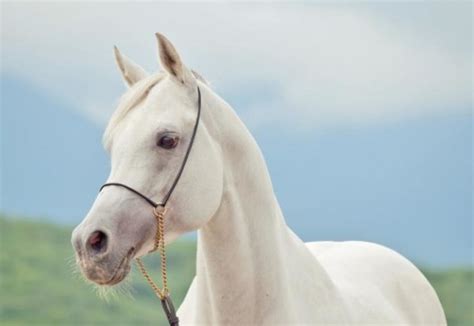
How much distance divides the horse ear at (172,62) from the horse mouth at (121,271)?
2.15 feet

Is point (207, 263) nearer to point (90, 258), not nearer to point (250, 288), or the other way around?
point (250, 288)

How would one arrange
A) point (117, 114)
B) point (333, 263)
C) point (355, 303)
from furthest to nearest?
point (333, 263)
point (355, 303)
point (117, 114)

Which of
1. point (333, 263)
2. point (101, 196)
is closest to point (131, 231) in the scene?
point (101, 196)

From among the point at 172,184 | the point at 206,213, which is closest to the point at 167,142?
the point at 172,184

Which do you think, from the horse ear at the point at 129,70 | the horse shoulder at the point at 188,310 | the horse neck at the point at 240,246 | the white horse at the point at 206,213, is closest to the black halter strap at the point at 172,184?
the white horse at the point at 206,213

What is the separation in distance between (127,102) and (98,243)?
55 cm

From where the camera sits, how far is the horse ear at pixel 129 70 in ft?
11.4

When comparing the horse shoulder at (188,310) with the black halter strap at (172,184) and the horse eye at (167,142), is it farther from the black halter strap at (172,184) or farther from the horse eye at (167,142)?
the horse eye at (167,142)

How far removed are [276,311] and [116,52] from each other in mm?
1120

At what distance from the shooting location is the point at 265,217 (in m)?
3.38

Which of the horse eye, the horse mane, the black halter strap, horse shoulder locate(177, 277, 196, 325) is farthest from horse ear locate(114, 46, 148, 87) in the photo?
horse shoulder locate(177, 277, 196, 325)

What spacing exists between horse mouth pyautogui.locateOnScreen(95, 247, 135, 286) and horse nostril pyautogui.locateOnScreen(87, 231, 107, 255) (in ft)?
0.30

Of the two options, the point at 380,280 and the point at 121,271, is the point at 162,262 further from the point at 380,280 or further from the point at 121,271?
the point at 380,280

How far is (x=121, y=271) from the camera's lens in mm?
3016
